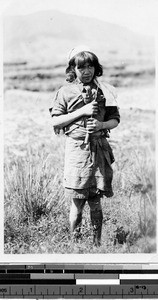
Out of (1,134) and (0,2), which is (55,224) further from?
(0,2)

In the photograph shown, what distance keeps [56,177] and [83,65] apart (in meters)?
0.32

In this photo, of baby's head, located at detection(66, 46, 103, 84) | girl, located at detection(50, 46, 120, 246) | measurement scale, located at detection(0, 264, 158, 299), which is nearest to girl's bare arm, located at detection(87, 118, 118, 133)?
girl, located at detection(50, 46, 120, 246)

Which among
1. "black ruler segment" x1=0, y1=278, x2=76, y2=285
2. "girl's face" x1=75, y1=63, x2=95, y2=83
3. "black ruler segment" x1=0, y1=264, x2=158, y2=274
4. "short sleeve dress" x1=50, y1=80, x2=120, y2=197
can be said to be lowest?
"black ruler segment" x1=0, y1=278, x2=76, y2=285

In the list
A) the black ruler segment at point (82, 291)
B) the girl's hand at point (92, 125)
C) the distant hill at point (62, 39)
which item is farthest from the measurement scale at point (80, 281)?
the distant hill at point (62, 39)

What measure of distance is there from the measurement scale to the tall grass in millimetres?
50

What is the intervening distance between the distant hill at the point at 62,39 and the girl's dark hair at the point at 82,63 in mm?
21

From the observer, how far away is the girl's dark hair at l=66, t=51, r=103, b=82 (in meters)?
1.44

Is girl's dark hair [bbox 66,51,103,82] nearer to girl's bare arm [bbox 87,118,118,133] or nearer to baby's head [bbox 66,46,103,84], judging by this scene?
baby's head [bbox 66,46,103,84]

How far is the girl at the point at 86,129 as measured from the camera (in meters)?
1.44

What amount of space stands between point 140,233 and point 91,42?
1.82 feet

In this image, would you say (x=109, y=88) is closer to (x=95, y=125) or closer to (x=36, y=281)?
(x=95, y=125)

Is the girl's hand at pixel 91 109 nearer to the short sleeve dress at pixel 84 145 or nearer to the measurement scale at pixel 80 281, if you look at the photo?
the short sleeve dress at pixel 84 145

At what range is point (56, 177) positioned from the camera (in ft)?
4.78

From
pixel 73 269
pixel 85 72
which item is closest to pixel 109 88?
pixel 85 72
